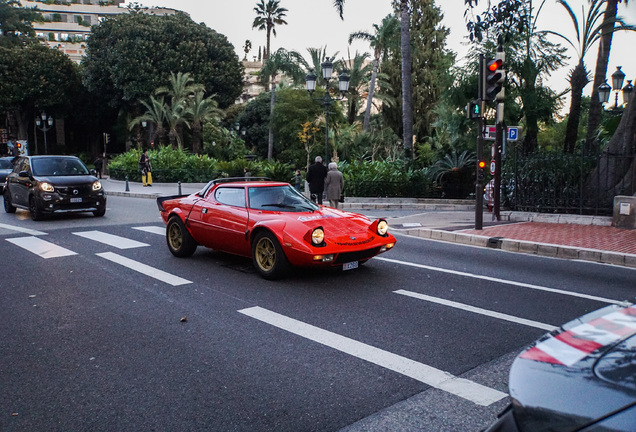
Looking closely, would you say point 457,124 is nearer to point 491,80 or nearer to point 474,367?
point 491,80

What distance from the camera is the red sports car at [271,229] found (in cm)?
709

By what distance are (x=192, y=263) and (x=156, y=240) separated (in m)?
2.78

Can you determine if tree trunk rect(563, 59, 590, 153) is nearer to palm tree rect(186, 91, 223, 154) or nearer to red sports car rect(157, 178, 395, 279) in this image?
red sports car rect(157, 178, 395, 279)

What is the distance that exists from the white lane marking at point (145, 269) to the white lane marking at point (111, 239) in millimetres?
819

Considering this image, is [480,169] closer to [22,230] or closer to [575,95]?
[22,230]

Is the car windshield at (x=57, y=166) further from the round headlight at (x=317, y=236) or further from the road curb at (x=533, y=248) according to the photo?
the round headlight at (x=317, y=236)

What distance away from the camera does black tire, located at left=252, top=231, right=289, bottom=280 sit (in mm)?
7184

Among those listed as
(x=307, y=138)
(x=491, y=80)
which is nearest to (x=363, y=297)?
(x=491, y=80)

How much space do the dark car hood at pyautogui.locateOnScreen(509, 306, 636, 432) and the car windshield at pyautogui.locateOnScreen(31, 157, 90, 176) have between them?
1563cm

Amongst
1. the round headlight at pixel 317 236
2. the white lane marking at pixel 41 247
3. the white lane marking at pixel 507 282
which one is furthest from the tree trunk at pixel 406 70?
the round headlight at pixel 317 236

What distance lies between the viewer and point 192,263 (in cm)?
866

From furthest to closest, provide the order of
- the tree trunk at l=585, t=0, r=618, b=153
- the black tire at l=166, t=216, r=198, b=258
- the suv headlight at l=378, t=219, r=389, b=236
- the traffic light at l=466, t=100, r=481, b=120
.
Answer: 1. the tree trunk at l=585, t=0, r=618, b=153
2. the traffic light at l=466, t=100, r=481, b=120
3. the black tire at l=166, t=216, r=198, b=258
4. the suv headlight at l=378, t=219, r=389, b=236

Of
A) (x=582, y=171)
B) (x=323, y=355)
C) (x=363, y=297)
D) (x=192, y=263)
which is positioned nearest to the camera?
(x=323, y=355)

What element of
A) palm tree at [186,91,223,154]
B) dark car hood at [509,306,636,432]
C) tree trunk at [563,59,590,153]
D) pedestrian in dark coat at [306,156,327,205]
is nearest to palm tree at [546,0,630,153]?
tree trunk at [563,59,590,153]
